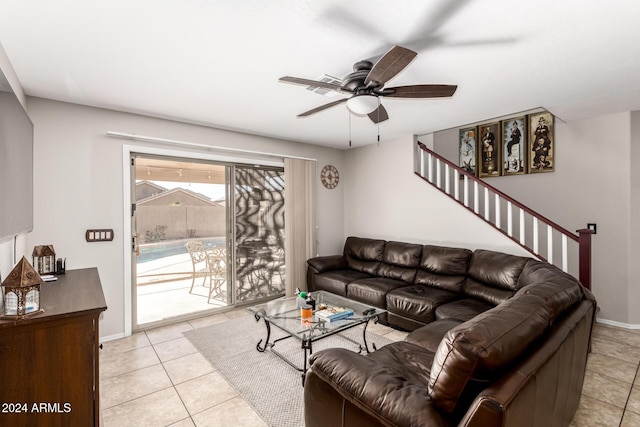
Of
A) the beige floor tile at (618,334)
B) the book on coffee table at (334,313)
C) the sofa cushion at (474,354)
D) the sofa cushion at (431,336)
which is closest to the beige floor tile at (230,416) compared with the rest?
the book on coffee table at (334,313)

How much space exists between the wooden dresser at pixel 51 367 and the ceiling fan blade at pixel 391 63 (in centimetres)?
209

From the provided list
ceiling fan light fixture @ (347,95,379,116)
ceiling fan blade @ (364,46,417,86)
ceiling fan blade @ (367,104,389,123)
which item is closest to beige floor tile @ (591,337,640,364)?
ceiling fan blade @ (367,104,389,123)

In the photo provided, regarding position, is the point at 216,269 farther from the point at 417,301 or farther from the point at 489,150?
the point at 489,150

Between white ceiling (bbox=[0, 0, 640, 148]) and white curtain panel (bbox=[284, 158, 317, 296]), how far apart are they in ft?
5.18

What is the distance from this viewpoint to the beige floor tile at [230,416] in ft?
6.44

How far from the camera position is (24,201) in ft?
7.22

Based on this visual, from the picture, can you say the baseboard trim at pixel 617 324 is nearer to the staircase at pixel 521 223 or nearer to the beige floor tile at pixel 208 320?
the staircase at pixel 521 223

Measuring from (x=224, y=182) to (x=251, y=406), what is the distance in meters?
2.91

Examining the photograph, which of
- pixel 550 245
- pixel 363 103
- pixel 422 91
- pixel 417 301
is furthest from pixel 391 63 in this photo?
pixel 550 245

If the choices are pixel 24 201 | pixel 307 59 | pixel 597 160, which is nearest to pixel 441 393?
pixel 307 59

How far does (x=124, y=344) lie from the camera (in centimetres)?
317

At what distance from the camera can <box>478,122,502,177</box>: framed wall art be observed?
4.57 metres

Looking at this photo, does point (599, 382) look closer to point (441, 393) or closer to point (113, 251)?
point (441, 393)

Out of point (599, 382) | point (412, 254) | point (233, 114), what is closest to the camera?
point (599, 382)
